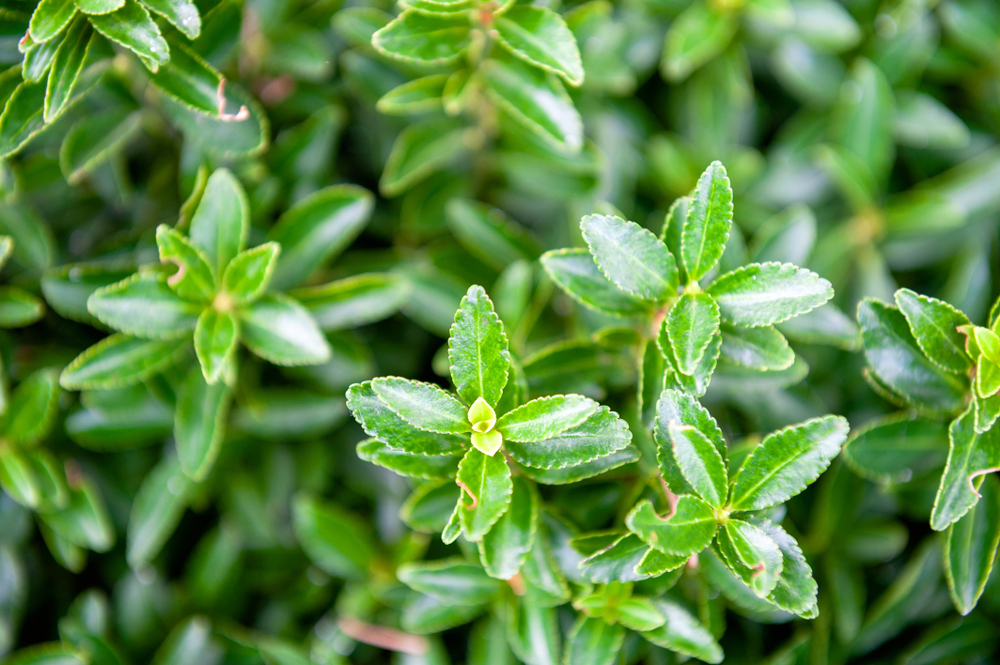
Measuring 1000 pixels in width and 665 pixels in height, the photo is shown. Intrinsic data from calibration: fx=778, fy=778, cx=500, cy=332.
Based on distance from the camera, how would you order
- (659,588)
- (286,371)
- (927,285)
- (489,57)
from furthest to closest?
(927,285) < (286,371) < (489,57) < (659,588)

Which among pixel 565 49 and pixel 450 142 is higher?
pixel 565 49

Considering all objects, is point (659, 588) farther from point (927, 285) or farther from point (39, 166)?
point (39, 166)

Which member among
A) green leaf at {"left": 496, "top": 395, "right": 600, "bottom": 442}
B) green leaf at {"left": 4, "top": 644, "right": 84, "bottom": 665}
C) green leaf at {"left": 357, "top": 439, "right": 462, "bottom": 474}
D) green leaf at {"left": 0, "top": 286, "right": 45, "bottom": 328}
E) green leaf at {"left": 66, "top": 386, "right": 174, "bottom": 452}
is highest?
green leaf at {"left": 496, "top": 395, "right": 600, "bottom": 442}

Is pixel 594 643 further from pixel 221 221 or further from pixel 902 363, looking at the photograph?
pixel 221 221

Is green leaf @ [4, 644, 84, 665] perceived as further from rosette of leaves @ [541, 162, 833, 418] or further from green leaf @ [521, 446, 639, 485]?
rosette of leaves @ [541, 162, 833, 418]

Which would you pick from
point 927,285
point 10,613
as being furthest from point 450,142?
point 10,613

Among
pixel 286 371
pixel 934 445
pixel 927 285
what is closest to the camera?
pixel 934 445

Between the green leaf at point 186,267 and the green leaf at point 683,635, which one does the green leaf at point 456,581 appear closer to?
the green leaf at point 683,635

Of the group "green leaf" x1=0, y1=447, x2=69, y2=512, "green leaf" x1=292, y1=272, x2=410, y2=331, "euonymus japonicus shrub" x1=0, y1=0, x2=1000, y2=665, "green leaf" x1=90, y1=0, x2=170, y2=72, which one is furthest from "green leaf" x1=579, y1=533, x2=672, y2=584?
"green leaf" x1=0, y1=447, x2=69, y2=512
